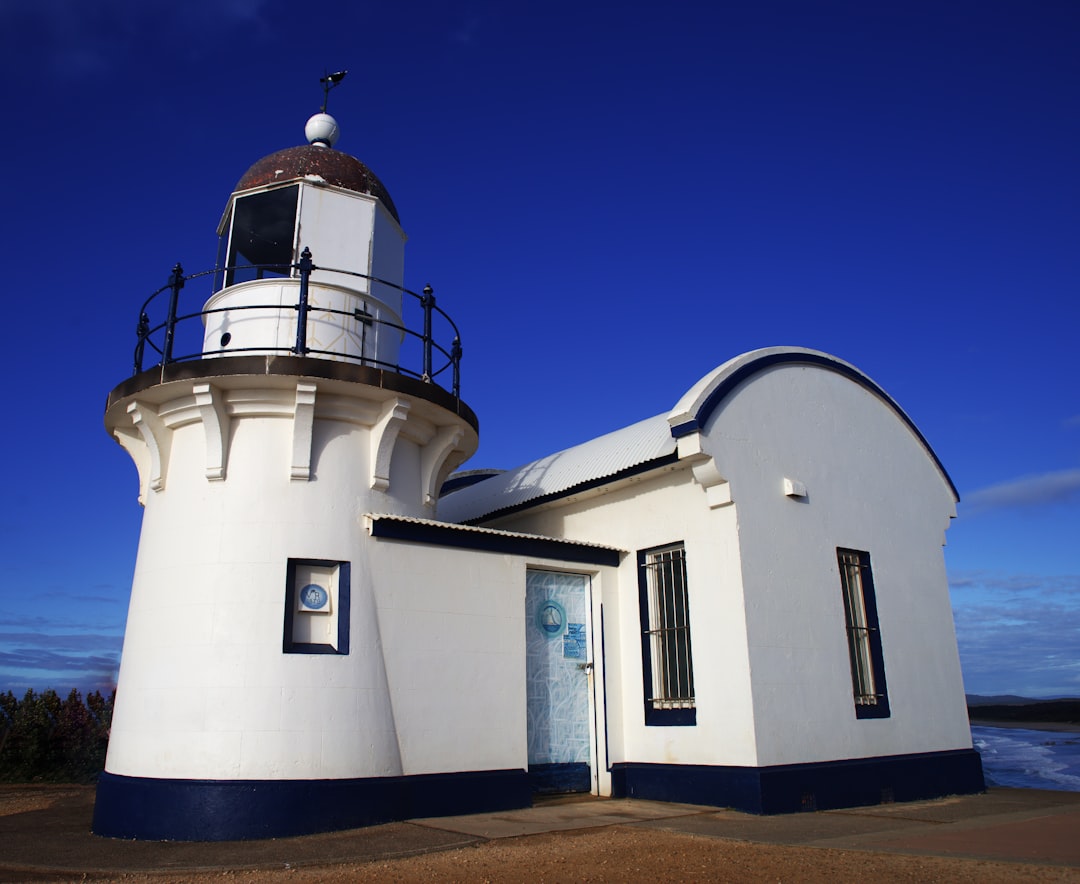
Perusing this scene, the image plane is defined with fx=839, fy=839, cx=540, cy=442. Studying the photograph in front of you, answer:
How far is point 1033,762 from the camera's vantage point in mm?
25641

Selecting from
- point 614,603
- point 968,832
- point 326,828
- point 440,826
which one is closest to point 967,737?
point 968,832

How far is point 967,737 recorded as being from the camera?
12.6 meters

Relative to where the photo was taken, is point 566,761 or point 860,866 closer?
point 860,866

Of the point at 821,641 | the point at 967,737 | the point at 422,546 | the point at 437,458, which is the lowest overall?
the point at 967,737

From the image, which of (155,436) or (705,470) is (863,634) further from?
(155,436)

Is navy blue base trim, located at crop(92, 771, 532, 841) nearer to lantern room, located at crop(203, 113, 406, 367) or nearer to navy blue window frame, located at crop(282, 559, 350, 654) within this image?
navy blue window frame, located at crop(282, 559, 350, 654)

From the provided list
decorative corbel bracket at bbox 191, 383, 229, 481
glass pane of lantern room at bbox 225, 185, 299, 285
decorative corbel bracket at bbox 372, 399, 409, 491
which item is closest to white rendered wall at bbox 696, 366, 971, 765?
decorative corbel bracket at bbox 372, 399, 409, 491

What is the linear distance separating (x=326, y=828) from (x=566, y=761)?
137 inches

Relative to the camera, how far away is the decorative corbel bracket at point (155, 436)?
31.5 feet

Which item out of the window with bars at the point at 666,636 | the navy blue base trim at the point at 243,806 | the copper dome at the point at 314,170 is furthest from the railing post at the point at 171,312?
the window with bars at the point at 666,636

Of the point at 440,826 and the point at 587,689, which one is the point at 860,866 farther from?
the point at 587,689

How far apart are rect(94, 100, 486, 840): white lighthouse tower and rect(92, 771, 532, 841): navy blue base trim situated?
2 centimetres

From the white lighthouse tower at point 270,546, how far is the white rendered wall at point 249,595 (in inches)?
0.8

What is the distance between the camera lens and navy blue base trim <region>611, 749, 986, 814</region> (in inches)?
373
